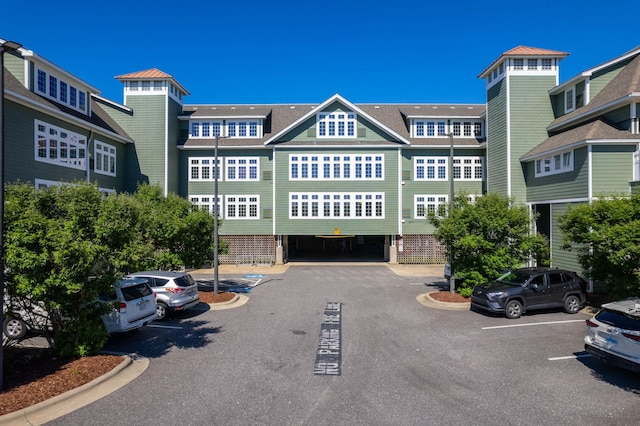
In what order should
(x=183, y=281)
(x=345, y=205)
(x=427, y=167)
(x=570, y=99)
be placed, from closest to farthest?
(x=183, y=281) → (x=570, y=99) → (x=345, y=205) → (x=427, y=167)

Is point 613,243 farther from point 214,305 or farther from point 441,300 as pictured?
point 214,305

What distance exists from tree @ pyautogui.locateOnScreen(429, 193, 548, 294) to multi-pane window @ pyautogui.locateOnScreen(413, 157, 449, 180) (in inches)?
553

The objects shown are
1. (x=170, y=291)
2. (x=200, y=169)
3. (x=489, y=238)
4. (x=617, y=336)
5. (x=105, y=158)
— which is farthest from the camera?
(x=200, y=169)

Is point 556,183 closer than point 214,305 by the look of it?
No

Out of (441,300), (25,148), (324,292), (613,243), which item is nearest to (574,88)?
(613,243)

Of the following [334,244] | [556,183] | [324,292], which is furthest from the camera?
[334,244]

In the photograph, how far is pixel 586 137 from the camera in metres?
18.8

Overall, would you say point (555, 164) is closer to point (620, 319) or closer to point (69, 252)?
point (620, 319)

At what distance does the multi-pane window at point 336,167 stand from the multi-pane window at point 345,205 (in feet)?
4.58

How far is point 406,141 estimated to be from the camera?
29781 millimetres

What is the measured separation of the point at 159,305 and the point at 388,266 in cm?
1995

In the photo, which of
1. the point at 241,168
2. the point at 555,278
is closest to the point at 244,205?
the point at 241,168

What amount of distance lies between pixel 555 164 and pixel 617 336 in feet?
54.4

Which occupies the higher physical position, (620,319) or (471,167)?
(471,167)
